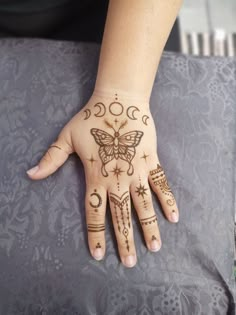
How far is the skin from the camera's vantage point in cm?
60

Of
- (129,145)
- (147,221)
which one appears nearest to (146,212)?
(147,221)

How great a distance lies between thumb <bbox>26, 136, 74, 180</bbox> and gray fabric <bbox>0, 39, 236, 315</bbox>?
0.01m

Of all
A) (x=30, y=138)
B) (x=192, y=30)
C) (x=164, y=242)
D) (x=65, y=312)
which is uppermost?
(x=192, y=30)

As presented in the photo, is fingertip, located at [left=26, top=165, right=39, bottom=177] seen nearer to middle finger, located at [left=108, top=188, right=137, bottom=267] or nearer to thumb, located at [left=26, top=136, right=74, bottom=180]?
thumb, located at [left=26, top=136, right=74, bottom=180]

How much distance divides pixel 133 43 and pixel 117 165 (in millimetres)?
221

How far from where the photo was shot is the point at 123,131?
24.8 inches

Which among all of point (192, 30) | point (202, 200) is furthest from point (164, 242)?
point (192, 30)

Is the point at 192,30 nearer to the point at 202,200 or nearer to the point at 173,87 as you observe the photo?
the point at 173,87

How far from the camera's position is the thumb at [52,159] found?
614 mm

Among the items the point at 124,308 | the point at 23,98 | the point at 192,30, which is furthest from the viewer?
the point at 192,30

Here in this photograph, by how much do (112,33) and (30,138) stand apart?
0.24m

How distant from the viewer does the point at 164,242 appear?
604mm

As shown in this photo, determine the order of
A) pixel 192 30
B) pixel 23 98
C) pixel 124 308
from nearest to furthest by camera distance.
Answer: pixel 124 308 → pixel 23 98 → pixel 192 30

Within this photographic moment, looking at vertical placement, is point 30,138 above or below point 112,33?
below
